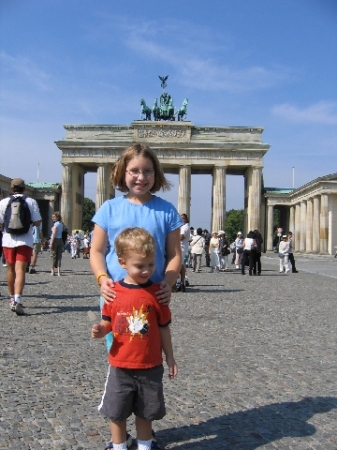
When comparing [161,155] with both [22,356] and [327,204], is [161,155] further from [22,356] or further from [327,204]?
[22,356]

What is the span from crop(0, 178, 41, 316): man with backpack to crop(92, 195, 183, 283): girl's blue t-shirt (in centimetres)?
569

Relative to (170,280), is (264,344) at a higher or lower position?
lower

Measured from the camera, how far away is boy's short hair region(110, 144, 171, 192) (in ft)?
12.7

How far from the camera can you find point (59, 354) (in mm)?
6363

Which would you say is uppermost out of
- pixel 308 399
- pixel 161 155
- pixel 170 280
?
pixel 161 155

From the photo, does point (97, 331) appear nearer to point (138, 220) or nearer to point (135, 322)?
point (135, 322)

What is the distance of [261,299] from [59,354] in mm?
7383

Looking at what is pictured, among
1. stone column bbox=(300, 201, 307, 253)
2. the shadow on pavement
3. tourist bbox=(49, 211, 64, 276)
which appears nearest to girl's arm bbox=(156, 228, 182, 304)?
the shadow on pavement

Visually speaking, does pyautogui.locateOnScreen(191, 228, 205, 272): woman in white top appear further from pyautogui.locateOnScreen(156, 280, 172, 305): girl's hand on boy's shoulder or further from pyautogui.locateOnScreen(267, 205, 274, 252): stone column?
pyautogui.locateOnScreen(267, 205, 274, 252): stone column

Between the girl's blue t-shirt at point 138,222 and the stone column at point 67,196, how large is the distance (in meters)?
61.6

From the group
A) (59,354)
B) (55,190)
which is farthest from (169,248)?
(55,190)

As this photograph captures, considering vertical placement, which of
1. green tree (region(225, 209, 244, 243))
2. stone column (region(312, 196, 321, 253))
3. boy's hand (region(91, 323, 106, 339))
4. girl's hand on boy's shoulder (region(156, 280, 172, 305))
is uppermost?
green tree (region(225, 209, 244, 243))

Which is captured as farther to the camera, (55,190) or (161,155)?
(55,190)

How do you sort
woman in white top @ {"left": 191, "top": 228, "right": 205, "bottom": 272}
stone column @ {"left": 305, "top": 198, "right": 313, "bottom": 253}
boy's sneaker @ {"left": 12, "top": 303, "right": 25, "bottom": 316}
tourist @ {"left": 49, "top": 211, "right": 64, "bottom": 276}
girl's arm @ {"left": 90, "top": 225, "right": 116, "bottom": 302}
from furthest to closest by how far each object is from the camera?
stone column @ {"left": 305, "top": 198, "right": 313, "bottom": 253} < woman in white top @ {"left": 191, "top": 228, "right": 205, "bottom": 272} < tourist @ {"left": 49, "top": 211, "right": 64, "bottom": 276} < boy's sneaker @ {"left": 12, "top": 303, "right": 25, "bottom": 316} < girl's arm @ {"left": 90, "top": 225, "right": 116, "bottom": 302}
